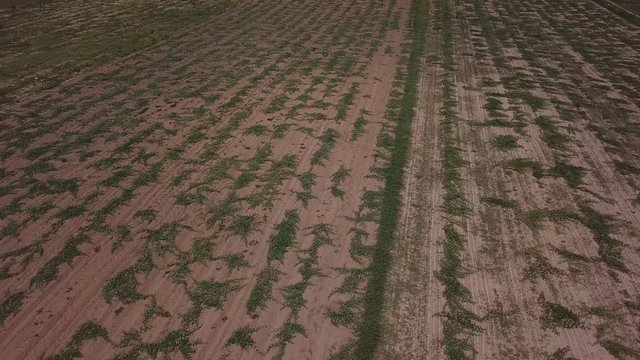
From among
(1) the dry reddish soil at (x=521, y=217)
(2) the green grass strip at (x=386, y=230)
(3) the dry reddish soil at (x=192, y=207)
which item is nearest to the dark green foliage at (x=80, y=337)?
(3) the dry reddish soil at (x=192, y=207)

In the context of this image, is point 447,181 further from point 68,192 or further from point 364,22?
point 364,22

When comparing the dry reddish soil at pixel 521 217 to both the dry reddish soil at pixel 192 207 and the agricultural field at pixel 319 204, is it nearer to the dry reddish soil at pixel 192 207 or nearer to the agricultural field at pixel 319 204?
the agricultural field at pixel 319 204

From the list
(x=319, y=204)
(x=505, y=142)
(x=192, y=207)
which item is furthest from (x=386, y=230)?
(x=505, y=142)

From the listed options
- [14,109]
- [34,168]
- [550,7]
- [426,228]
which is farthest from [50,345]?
[550,7]

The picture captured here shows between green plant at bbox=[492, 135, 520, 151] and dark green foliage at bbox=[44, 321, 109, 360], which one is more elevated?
green plant at bbox=[492, 135, 520, 151]

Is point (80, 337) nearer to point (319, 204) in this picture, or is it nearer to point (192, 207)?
point (192, 207)

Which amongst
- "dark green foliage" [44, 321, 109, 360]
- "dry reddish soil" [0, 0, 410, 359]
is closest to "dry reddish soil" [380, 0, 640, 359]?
"dry reddish soil" [0, 0, 410, 359]

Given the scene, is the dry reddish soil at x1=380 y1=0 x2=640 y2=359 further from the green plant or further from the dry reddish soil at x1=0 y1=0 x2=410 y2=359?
the dry reddish soil at x1=0 y1=0 x2=410 y2=359
